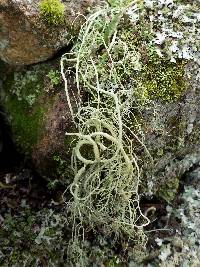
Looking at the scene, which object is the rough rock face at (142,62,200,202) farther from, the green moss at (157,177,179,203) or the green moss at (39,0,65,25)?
the green moss at (39,0,65,25)

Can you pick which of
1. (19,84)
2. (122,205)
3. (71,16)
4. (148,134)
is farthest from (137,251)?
(71,16)

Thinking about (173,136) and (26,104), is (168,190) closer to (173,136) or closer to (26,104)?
(173,136)

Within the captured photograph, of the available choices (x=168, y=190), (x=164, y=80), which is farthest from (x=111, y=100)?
(x=168, y=190)

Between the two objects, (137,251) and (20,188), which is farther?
(20,188)

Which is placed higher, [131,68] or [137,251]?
[131,68]

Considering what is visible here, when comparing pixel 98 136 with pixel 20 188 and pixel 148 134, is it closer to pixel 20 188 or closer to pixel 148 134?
pixel 148 134
